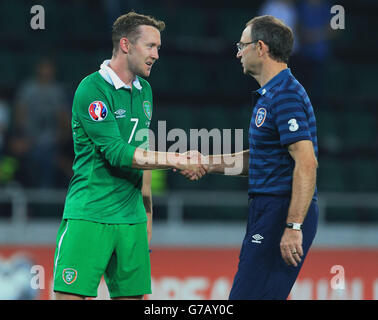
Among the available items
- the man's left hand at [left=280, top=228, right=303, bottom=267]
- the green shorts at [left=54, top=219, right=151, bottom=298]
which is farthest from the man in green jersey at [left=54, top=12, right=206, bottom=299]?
the man's left hand at [left=280, top=228, right=303, bottom=267]

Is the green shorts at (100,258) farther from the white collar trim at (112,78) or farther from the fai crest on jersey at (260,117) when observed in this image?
the fai crest on jersey at (260,117)

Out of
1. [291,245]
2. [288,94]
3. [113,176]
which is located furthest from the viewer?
[113,176]

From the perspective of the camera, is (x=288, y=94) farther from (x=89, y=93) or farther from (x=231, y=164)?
(x=89, y=93)

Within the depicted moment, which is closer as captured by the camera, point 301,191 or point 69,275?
point 301,191

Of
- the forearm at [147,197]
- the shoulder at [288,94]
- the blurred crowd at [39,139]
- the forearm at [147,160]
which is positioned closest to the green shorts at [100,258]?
the forearm at [147,197]

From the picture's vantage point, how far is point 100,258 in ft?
14.1

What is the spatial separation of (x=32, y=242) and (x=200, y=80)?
3740 millimetres

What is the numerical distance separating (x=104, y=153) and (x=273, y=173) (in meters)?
0.91

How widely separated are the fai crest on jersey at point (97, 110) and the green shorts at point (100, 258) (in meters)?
0.57

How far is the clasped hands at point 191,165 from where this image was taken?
14.7 ft

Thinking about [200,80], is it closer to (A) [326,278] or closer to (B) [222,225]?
(B) [222,225]

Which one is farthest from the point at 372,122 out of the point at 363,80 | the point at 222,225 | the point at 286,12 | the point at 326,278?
the point at 326,278

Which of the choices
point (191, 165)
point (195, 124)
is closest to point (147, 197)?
point (191, 165)
